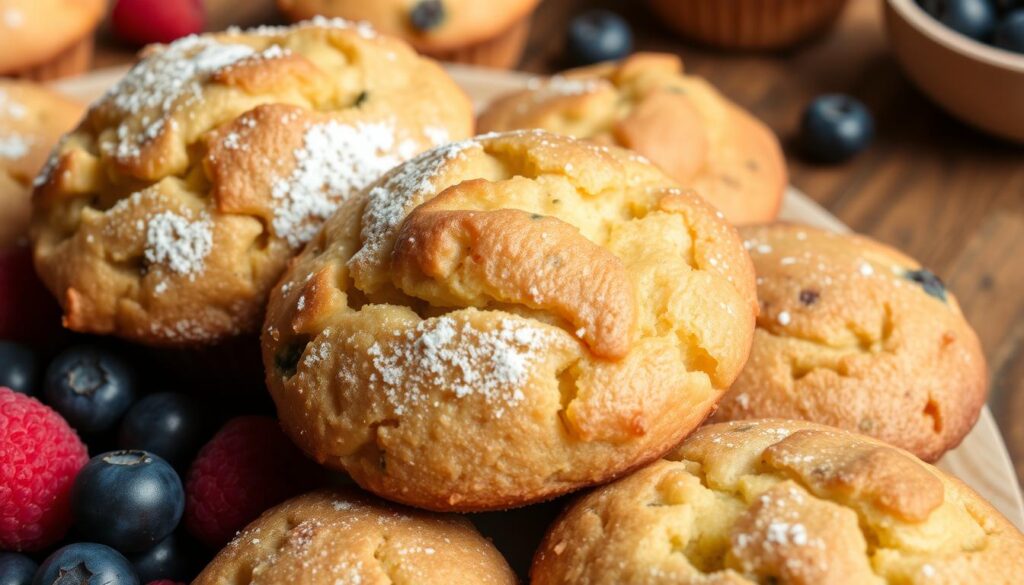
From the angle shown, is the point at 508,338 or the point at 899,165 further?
the point at 899,165

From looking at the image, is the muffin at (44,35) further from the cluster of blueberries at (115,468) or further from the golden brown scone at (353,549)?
the golden brown scone at (353,549)

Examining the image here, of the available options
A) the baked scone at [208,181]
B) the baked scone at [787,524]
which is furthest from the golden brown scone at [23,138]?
the baked scone at [787,524]

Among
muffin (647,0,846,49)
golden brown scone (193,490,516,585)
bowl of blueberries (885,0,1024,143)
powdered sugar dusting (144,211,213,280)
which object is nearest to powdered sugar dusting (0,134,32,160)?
powdered sugar dusting (144,211,213,280)

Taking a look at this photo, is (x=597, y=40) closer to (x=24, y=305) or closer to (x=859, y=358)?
(x=859, y=358)

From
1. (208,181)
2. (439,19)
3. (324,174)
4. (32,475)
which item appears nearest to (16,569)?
(32,475)

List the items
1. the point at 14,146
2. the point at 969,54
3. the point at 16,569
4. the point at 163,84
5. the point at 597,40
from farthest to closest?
the point at 597,40, the point at 969,54, the point at 14,146, the point at 163,84, the point at 16,569

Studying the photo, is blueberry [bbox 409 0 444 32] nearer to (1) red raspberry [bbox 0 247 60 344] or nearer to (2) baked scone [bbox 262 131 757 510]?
(1) red raspberry [bbox 0 247 60 344]

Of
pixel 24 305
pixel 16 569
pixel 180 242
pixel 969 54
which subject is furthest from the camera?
pixel 969 54

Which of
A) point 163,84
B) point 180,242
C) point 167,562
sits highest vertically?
point 163,84
